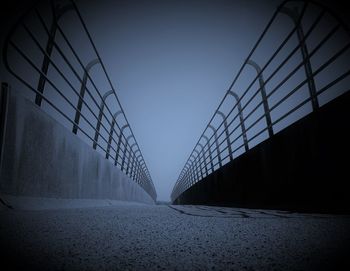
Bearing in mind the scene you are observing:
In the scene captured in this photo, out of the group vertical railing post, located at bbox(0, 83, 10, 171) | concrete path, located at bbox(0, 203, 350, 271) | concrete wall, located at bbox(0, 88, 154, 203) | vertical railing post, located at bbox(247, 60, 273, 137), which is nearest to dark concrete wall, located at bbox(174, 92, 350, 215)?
vertical railing post, located at bbox(247, 60, 273, 137)

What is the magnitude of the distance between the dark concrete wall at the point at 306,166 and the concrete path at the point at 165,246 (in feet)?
2.82

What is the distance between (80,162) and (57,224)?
215 cm

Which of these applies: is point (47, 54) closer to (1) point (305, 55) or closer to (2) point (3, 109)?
(2) point (3, 109)

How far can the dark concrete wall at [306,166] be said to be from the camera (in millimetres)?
2344

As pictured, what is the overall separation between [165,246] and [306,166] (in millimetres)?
2305

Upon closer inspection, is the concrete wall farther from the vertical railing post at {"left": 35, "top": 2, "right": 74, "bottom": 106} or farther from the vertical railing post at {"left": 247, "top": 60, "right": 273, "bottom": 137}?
the vertical railing post at {"left": 247, "top": 60, "right": 273, "bottom": 137}

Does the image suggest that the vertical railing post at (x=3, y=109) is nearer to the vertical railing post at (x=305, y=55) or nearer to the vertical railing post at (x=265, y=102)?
the vertical railing post at (x=305, y=55)

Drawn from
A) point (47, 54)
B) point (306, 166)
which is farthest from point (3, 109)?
point (306, 166)

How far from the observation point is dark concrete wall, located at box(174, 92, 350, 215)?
2.34 meters

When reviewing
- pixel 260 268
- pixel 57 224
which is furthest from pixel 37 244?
pixel 260 268

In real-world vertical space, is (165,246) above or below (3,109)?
below

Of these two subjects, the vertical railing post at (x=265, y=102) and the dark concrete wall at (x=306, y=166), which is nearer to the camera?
the dark concrete wall at (x=306, y=166)

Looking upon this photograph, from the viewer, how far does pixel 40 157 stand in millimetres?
2461

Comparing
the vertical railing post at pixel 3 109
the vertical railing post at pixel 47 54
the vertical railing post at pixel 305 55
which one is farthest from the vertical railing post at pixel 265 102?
the vertical railing post at pixel 3 109
